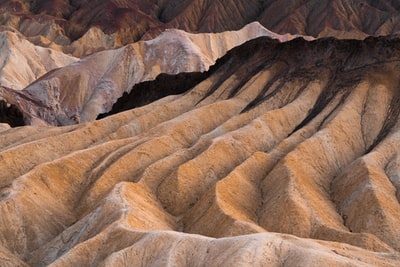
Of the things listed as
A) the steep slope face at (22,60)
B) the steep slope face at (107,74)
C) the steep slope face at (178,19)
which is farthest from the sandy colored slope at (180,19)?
the steep slope face at (107,74)

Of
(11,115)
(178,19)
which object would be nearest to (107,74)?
(11,115)

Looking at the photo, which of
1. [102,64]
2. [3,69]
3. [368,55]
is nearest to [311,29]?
[102,64]

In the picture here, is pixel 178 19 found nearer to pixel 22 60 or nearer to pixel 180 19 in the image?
pixel 180 19

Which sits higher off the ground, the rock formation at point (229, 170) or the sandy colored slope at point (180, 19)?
the rock formation at point (229, 170)

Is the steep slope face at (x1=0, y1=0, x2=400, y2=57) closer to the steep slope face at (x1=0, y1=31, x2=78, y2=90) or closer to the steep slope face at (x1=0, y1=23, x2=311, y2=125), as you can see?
the steep slope face at (x1=0, y1=31, x2=78, y2=90)

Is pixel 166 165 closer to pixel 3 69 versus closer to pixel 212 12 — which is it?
pixel 3 69

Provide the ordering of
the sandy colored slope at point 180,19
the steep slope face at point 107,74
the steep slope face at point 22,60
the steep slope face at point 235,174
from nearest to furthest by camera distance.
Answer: the steep slope face at point 235,174
the steep slope face at point 107,74
the steep slope face at point 22,60
the sandy colored slope at point 180,19

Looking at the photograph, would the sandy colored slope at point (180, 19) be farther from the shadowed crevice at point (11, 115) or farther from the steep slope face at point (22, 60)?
the shadowed crevice at point (11, 115)

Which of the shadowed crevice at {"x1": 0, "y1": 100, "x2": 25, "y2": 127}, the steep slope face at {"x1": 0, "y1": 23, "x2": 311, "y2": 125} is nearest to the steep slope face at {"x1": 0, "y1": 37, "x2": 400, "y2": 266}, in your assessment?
the shadowed crevice at {"x1": 0, "y1": 100, "x2": 25, "y2": 127}
